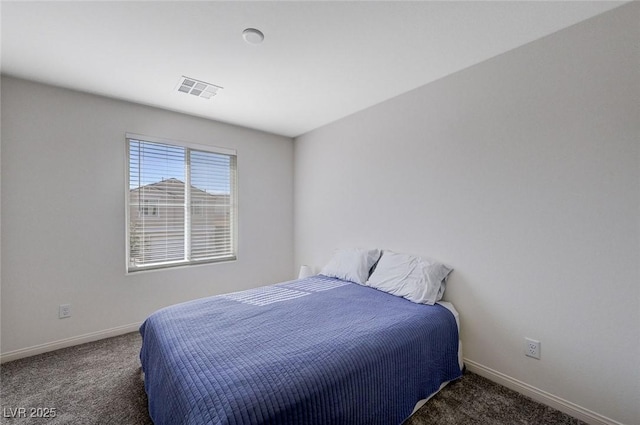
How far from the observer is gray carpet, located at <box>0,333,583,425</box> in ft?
5.51

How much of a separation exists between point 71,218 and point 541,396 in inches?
165

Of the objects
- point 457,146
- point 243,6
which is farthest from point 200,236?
point 457,146

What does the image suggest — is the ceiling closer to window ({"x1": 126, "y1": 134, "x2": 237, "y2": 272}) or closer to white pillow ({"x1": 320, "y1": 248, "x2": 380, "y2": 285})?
window ({"x1": 126, "y1": 134, "x2": 237, "y2": 272})

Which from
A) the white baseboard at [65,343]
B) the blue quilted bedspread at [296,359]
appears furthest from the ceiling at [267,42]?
Answer: the white baseboard at [65,343]

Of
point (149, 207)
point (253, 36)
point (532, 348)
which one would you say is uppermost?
point (253, 36)

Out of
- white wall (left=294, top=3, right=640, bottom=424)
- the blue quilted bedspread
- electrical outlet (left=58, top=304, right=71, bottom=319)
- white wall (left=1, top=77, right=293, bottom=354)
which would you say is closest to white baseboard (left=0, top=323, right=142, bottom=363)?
white wall (left=1, top=77, right=293, bottom=354)

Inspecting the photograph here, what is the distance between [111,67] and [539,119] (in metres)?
3.34

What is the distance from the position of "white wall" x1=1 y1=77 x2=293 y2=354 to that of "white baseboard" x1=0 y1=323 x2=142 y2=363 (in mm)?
15

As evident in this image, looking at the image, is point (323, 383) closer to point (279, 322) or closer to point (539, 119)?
point (279, 322)

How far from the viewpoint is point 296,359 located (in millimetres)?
1356

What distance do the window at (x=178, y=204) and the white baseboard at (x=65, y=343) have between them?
2.13 feet

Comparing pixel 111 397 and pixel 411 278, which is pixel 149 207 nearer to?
pixel 111 397

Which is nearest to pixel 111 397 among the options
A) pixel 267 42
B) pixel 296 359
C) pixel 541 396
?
pixel 296 359

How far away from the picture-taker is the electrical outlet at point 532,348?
1.86 m
